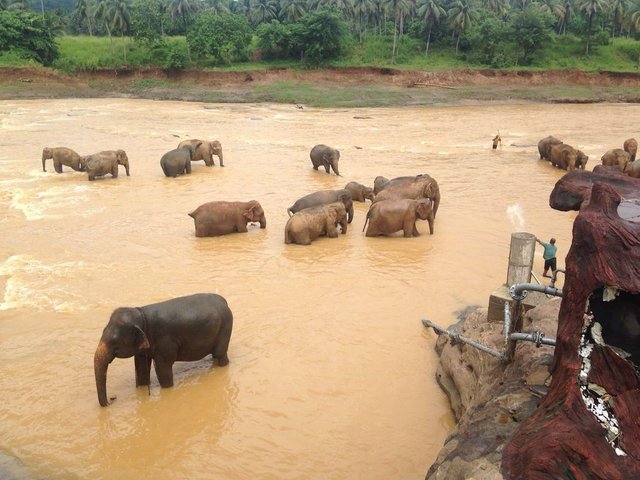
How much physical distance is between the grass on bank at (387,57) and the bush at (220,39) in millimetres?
1301

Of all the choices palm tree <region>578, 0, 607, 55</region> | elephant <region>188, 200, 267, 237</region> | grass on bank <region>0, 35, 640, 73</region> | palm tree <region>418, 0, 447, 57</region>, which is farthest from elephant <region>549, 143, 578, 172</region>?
palm tree <region>578, 0, 607, 55</region>

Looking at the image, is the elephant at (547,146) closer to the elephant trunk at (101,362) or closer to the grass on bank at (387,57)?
the elephant trunk at (101,362)

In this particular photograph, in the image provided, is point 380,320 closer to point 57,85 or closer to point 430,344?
point 430,344

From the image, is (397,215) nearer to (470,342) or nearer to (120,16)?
(470,342)

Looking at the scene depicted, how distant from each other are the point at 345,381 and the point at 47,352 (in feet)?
12.8

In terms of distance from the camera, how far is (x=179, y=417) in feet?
21.5

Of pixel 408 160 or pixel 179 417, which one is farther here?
pixel 408 160

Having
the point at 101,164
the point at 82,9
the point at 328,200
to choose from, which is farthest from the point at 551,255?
the point at 82,9

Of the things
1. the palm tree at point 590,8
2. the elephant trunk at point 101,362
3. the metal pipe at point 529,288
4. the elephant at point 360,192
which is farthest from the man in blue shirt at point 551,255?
the palm tree at point 590,8

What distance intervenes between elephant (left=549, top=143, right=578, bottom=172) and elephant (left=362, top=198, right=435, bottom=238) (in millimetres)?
9245

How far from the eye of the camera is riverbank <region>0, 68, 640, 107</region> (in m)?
46.2

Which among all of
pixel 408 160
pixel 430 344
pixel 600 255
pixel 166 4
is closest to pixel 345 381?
pixel 430 344

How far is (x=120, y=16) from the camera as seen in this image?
60.2m

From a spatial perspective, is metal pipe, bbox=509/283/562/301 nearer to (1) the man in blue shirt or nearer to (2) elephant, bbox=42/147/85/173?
(1) the man in blue shirt
